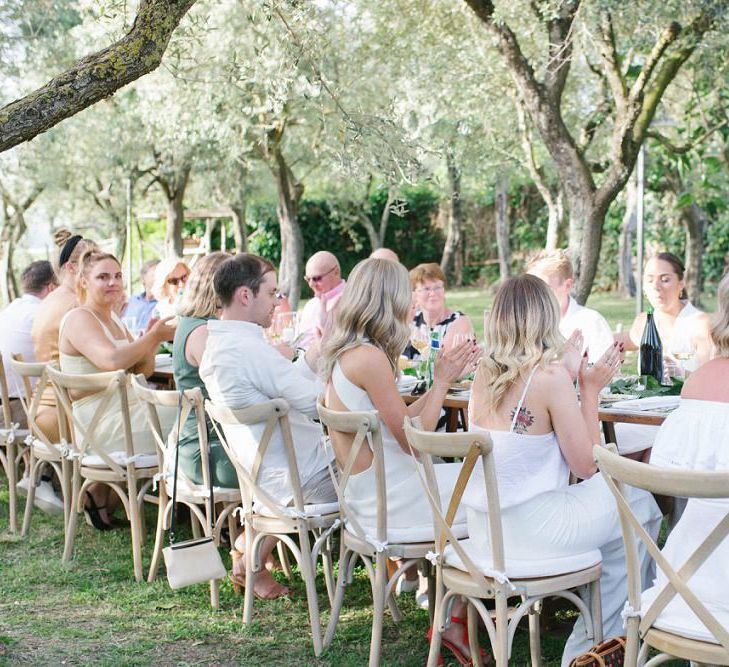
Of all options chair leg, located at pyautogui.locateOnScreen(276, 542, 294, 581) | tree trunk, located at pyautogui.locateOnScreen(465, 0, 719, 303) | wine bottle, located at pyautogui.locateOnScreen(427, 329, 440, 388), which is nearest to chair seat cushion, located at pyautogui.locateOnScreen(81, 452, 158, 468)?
chair leg, located at pyautogui.locateOnScreen(276, 542, 294, 581)

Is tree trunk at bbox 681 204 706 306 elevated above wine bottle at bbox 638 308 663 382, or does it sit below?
above

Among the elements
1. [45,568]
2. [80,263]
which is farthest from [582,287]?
[45,568]

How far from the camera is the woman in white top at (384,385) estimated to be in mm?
3717

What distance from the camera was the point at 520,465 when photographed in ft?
10.9

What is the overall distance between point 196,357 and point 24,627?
1398mm

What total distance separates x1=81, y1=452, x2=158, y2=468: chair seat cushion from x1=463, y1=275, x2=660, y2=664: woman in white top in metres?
2.17

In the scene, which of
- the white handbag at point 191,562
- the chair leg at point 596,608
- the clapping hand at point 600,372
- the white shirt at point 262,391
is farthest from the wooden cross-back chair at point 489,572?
the white handbag at point 191,562

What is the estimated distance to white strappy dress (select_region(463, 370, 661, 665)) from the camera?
3242mm

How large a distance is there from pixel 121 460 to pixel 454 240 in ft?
67.7

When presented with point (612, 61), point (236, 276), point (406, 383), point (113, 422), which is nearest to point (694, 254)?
point (612, 61)

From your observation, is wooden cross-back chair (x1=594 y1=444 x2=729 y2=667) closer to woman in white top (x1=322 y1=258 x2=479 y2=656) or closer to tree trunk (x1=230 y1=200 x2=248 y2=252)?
woman in white top (x1=322 y1=258 x2=479 y2=656)

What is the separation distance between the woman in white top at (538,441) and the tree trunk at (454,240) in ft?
59.7

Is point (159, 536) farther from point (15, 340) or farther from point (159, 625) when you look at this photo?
point (15, 340)

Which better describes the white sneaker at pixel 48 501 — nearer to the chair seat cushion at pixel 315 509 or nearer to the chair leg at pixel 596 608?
the chair seat cushion at pixel 315 509
